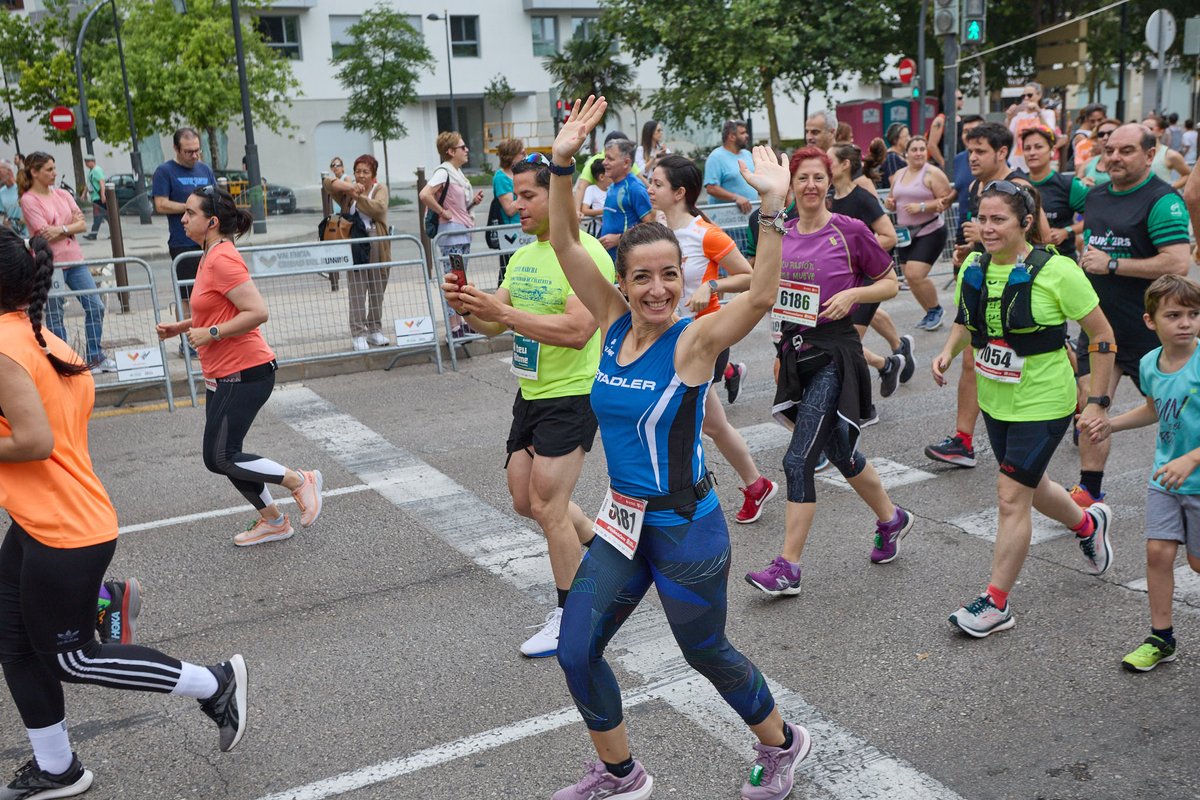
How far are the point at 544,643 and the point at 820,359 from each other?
6.21 ft

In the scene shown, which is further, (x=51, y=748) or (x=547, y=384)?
(x=547, y=384)

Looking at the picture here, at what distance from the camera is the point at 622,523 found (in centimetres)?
344

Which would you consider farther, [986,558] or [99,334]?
[99,334]

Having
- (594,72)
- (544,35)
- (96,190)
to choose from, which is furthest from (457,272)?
(544,35)

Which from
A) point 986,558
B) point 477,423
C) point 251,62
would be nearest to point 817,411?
point 986,558

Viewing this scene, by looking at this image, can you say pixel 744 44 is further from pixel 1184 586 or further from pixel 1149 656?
pixel 1149 656

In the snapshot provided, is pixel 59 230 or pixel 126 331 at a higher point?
pixel 59 230

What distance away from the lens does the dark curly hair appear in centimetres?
359

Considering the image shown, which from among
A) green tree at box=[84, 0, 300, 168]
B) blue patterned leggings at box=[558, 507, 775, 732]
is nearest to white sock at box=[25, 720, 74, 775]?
blue patterned leggings at box=[558, 507, 775, 732]

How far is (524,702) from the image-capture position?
14.6 feet

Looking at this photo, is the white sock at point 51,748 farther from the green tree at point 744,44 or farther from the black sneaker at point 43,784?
the green tree at point 744,44

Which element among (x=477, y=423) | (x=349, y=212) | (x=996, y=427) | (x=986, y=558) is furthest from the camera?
(x=349, y=212)

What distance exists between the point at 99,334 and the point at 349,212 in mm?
3387

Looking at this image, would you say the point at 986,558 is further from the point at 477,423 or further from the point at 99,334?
the point at 99,334
